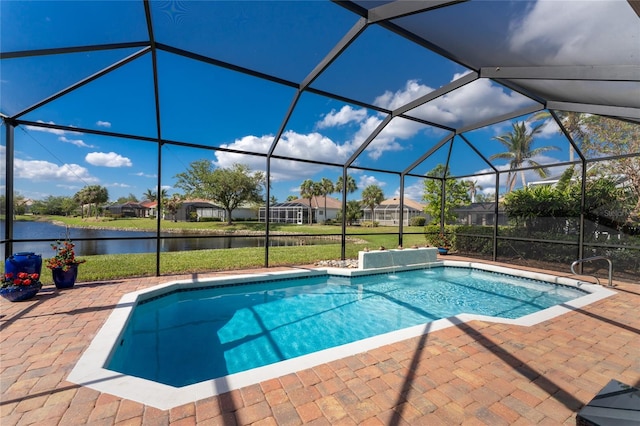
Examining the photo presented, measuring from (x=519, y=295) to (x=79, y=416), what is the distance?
754 cm

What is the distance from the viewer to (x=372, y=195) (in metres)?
36.2

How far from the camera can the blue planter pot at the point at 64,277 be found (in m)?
4.91

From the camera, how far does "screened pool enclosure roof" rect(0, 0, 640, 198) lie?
3035mm

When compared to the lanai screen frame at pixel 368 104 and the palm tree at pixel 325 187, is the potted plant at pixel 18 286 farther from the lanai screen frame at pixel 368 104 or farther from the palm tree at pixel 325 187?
the palm tree at pixel 325 187

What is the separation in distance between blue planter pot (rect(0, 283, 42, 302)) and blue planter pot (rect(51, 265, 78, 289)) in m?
0.63

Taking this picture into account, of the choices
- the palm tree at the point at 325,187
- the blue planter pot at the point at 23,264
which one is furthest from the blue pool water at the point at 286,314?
the palm tree at the point at 325,187

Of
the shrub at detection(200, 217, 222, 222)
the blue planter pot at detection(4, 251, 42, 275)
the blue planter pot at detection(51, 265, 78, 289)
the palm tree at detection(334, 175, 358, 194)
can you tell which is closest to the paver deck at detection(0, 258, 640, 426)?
the blue planter pot at detection(4, 251, 42, 275)

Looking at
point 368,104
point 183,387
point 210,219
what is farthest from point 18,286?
point 210,219

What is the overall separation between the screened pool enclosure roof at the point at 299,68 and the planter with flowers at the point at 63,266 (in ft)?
5.36

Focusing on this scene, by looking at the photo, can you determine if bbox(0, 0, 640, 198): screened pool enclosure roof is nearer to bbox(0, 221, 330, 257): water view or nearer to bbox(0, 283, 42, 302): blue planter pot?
bbox(0, 221, 330, 257): water view

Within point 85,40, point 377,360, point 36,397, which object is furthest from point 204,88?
point 377,360

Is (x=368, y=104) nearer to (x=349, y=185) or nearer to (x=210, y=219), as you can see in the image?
(x=349, y=185)

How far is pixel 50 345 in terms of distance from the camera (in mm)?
2920

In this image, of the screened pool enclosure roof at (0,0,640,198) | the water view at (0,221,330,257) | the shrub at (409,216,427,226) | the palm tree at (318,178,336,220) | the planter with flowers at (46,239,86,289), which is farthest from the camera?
the palm tree at (318,178,336,220)
